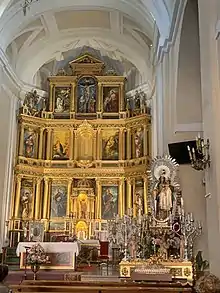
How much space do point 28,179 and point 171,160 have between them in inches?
324

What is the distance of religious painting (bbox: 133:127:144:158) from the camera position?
16.3 meters

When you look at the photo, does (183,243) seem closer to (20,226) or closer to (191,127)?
(191,127)

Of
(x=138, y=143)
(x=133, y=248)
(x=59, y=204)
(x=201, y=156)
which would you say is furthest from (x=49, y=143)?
(x=201, y=156)

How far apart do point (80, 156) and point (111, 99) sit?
108 inches

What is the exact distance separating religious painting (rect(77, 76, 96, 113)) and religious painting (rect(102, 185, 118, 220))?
11.2ft

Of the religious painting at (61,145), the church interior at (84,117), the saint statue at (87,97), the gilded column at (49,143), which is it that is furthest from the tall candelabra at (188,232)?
the saint statue at (87,97)

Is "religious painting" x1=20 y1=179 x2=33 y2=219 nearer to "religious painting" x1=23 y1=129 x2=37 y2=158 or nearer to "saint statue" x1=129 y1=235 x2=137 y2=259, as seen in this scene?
"religious painting" x1=23 y1=129 x2=37 y2=158

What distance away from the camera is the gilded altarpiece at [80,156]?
627 inches

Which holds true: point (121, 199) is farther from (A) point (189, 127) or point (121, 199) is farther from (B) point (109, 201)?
(A) point (189, 127)

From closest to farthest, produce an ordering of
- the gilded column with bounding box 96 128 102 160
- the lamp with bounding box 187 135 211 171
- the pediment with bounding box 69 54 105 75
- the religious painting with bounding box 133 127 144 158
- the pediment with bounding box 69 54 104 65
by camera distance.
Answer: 1. the lamp with bounding box 187 135 211 171
2. the religious painting with bounding box 133 127 144 158
3. the gilded column with bounding box 96 128 102 160
4. the pediment with bounding box 69 54 105 75
5. the pediment with bounding box 69 54 104 65

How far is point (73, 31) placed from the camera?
17.2 meters

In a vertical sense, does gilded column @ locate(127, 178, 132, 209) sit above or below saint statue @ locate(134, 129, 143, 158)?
below

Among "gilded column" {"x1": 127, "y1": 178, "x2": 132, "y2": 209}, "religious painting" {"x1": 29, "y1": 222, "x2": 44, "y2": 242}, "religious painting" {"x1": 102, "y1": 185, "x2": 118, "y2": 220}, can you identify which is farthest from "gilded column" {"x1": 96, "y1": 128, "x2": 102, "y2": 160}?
"religious painting" {"x1": 29, "y1": 222, "x2": 44, "y2": 242}

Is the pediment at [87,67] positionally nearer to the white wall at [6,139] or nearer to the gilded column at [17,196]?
the white wall at [6,139]
